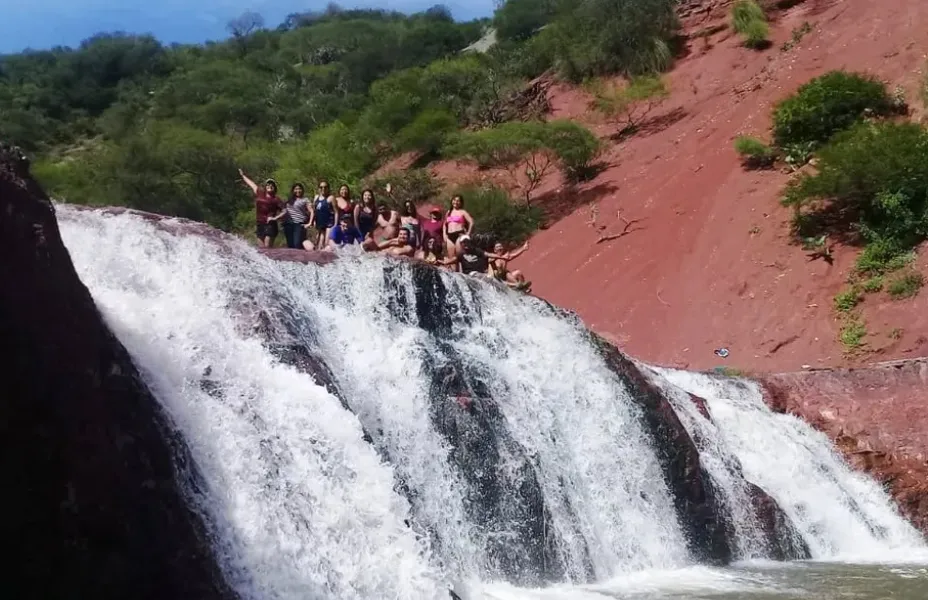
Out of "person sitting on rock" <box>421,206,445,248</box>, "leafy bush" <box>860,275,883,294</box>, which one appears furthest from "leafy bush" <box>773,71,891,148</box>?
"person sitting on rock" <box>421,206,445,248</box>

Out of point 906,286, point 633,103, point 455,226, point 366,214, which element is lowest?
point 906,286

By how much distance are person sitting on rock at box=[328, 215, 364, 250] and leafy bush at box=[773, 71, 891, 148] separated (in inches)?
626

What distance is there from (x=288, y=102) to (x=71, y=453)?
50.8 m

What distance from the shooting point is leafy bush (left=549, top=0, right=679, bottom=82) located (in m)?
36.8

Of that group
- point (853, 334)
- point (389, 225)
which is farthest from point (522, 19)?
point (389, 225)

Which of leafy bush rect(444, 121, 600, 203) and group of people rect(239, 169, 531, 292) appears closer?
group of people rect(239, 169, 531, 292)

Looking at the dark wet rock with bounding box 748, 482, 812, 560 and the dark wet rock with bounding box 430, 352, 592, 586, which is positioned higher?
the dark wet rock with bounding box 430, 352, 592, 586

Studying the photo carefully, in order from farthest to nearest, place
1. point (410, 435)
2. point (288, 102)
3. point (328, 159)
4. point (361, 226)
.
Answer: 1. point (288, 102)
2. point (328, 159)
3. point (361, 226)
4. point (410, 435)

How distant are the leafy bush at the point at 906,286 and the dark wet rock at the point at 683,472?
9.14m

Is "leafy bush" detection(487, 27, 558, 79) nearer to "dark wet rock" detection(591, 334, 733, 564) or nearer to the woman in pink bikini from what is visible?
the woman in pink bikini

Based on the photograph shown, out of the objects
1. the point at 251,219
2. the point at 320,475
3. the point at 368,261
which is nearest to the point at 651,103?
the point at 251,219

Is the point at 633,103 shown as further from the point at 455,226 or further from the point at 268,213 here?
the point at 268,213

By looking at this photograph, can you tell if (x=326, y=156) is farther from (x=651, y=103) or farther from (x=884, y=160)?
(x=884, y=160)

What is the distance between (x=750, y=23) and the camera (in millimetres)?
34656
